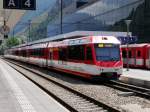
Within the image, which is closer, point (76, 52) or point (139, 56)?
point (76, 52)

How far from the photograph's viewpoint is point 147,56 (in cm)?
4419

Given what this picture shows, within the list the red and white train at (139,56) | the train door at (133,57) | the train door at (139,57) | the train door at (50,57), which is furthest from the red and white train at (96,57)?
the train door at (133,57)

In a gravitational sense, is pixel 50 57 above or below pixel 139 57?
above

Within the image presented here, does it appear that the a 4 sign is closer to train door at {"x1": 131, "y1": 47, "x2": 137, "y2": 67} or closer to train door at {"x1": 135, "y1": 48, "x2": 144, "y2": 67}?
train door at {"x1": 135, "y1": 48, "x2": 144, "y2": 67}

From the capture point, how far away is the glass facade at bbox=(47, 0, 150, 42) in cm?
5653

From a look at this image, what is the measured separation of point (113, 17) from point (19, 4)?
3978cm

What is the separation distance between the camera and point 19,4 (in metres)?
28.1

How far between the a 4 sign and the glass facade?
28630mm

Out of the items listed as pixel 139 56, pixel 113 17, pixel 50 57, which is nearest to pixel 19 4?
pixel 50 57

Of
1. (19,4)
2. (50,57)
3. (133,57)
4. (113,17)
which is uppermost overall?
(113,17)

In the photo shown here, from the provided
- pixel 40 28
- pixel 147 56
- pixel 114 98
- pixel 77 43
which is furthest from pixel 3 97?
pixel 40 28

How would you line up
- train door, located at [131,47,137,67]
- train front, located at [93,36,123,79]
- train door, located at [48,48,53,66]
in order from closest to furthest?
1. train front, located at [93,36,123,79]
2. train door, located at [48,48,53,66]
3. train door, located at [131,47,137,67]

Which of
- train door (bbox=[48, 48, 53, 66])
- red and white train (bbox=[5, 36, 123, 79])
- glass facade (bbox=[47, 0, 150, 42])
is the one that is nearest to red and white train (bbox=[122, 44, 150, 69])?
glass facade (bbox=[47, 0, 150, 42])

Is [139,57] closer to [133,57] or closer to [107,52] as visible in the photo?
[133,57]
